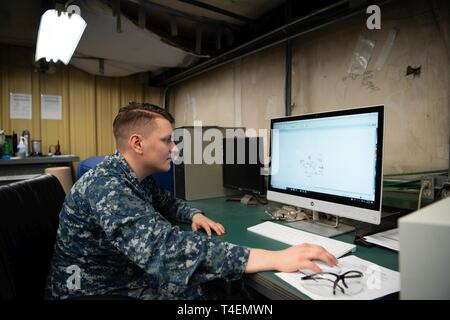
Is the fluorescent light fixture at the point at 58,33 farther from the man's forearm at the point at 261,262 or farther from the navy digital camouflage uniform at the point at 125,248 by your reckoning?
the man's forearm at the point at 261,262

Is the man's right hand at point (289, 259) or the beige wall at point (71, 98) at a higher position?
the beige wall at point (71, 98)

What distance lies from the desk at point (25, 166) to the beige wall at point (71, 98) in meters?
0.36

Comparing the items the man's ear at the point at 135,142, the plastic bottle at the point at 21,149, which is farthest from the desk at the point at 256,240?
the plastic bottle at the point at 21,149

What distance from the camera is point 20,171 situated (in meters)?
2.54

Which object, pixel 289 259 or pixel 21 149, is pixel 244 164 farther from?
pixel 21 149

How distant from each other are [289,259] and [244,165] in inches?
36.8

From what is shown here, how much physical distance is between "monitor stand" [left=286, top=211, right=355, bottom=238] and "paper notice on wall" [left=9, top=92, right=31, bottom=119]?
2.89 meters

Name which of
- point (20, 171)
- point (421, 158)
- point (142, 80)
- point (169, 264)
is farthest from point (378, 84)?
Result: point (20, 171)

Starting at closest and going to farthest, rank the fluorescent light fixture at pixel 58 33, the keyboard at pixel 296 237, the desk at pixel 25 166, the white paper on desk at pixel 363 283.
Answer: the white paper on desk at pixel 363 283
the keyboard at pixel 296 237
the fluorescent light fixture at pixel 58 33
the desk at pixel 25 166

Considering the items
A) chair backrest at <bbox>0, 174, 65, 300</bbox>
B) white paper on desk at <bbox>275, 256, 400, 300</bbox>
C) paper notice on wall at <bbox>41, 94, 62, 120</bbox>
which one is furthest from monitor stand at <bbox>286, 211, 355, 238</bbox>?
paper notice on wall at <bbox>41, 94, 62, 120</bbox>

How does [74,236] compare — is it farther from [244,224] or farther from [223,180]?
[223,180]

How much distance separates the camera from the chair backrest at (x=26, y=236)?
2.42 ft

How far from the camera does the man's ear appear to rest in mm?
987

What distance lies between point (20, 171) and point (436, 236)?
9.93 feet
